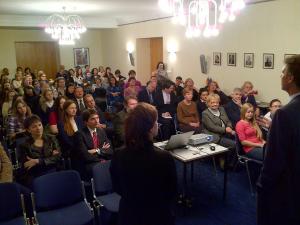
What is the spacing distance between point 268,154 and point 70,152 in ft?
8.63

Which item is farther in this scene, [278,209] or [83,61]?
[83,61]

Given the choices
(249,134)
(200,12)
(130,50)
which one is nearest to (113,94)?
(130,50)

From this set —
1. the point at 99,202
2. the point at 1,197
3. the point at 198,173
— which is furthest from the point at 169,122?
the point at 1,197

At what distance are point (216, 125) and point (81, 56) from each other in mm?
10378

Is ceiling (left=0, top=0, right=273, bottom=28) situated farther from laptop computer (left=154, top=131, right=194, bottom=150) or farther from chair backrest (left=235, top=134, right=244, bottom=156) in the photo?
laptop computer (left=154, top=131, right=194, bottom=150)

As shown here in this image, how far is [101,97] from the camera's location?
27.7 ft

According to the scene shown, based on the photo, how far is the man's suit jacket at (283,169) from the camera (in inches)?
78.7

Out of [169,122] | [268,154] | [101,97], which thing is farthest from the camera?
[101,97]

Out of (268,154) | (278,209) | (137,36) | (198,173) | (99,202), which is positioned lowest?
(198,173)

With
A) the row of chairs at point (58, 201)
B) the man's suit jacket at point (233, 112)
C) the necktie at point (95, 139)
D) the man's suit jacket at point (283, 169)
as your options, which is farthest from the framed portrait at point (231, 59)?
the man's suit jacket at point (283, 169)

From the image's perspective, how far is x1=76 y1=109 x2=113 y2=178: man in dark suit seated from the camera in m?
3.74

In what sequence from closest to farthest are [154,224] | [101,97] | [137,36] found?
[154,224], [101,97], [137,36]

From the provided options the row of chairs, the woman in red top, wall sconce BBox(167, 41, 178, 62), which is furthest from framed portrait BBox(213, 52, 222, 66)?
the row of chairs

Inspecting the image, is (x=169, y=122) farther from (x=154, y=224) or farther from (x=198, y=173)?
(x=154, y=224)
